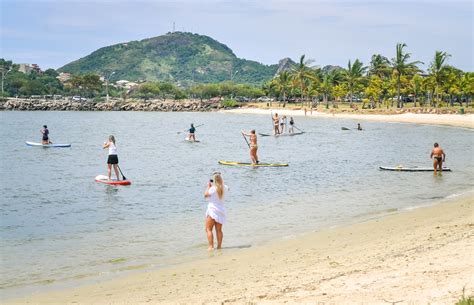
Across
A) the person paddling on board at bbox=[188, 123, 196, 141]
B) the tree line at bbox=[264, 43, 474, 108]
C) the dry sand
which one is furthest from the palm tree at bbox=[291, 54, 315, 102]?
the dry sand

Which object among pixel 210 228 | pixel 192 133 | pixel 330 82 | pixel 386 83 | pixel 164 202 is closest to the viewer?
pixel 210 228

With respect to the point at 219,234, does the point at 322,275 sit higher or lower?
higher

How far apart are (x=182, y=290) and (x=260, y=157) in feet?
95.3

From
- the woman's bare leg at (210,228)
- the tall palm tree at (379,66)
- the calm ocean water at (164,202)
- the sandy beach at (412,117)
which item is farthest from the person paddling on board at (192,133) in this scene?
the tall palm tree at (379,66)

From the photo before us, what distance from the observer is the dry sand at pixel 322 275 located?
295 inches

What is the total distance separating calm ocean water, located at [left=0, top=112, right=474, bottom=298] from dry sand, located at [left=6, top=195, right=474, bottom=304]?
3.28ft

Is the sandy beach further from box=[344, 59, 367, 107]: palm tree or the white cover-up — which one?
the white cover-up

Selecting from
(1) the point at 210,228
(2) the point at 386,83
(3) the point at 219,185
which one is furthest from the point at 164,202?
(2) the point at 386,83

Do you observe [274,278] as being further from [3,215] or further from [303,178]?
[303,178]

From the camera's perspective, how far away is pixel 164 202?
19.4m

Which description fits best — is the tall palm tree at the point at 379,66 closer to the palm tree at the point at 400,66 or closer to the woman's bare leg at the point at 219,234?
the palm tree at the point at 400,66

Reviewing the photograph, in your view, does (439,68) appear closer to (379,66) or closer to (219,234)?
(379,66)

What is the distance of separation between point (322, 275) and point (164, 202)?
11178 millimetres

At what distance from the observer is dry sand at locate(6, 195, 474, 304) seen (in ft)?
24.6
